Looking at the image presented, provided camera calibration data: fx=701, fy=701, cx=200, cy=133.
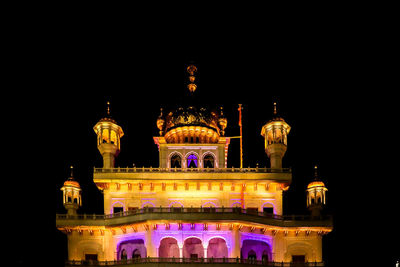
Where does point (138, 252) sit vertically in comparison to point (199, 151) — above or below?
below

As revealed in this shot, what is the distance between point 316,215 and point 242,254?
6.95 m

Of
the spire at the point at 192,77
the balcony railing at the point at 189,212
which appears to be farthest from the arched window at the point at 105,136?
the spire at the point at 192,77

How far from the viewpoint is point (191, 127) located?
63.1m

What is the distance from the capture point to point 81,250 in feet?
186

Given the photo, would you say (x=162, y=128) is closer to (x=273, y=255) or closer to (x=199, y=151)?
(x=199, y=151)

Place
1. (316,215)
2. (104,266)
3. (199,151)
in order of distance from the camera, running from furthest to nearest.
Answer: (199,151) < (316,215) < (104,266)

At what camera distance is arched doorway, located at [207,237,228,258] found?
56316mm

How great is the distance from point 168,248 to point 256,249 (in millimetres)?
7185

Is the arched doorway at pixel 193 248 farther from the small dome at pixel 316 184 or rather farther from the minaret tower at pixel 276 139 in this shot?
the small dome at pixel 316 184

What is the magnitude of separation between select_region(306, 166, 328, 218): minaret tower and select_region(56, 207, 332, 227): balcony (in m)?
2.51

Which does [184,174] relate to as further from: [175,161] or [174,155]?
[174,155]

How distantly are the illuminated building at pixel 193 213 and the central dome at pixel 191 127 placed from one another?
5.13ft

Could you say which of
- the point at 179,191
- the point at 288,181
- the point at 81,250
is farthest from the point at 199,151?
the point at 81,250

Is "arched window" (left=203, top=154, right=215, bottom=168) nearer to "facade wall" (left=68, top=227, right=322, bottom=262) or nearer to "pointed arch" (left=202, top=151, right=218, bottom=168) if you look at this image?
"pointed arch" (left=202, top=151, right=218, bottom=168)
